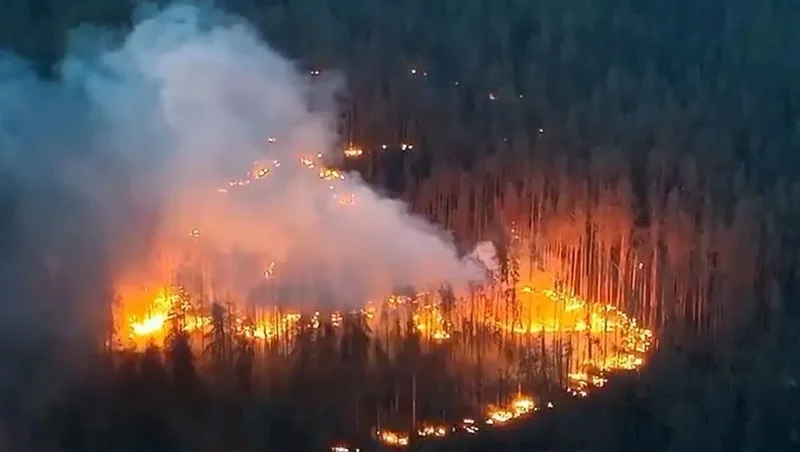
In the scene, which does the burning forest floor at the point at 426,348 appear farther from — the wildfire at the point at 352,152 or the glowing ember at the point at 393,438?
the wildfire at the point at 352,152

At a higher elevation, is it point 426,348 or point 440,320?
point 440,320

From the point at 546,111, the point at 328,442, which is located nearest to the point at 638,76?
the point at 546,111

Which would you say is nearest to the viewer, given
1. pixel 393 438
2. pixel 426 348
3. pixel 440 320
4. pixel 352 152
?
pixel 393 438

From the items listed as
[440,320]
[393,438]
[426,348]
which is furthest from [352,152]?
[393,438]

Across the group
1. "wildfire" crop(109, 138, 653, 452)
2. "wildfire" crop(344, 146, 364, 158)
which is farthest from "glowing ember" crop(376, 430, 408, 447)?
"wildfire" crop(344, 146, 364, 158)

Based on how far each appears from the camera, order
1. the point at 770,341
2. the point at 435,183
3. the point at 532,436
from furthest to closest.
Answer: the point at 435,183
the point at 770,341
the point at 532,436

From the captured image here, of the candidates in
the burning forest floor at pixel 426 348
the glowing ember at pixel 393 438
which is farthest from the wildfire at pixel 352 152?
the glowing ember at pixel 393 438

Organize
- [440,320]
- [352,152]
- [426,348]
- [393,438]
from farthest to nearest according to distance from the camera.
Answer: [352,152]
[440,320]
[426,348]
[393,438]

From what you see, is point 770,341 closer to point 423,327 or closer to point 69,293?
point 423,327

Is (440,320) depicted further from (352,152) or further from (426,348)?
(352,152)
